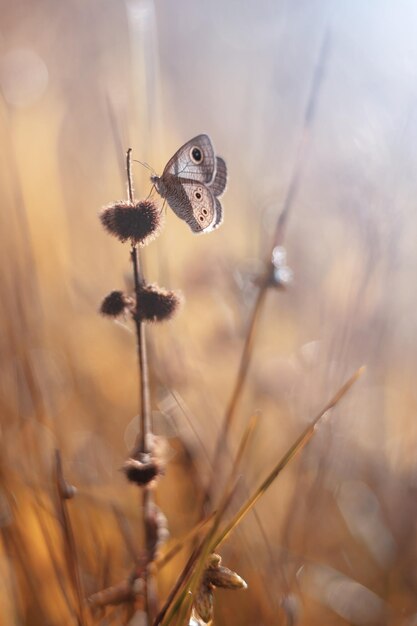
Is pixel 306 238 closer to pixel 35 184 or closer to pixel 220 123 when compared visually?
pixel 220 123

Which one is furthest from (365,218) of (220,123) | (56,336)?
(220,123)

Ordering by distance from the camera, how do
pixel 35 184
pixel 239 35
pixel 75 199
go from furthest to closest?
pixel 239 35 → pixel 35 184 → pixel 75 199

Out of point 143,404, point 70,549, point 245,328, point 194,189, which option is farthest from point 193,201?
point 245,328

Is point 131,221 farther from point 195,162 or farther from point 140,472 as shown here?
point 140,472

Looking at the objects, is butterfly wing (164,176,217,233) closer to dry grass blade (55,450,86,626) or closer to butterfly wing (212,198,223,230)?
butterfly wing (212,198,223,230)

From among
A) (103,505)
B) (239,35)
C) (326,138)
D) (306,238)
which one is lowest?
(103,505)

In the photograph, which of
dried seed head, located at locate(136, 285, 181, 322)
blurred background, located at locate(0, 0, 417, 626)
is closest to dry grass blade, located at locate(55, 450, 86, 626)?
blurred background, located at locate(0, 0, 417, 626)
